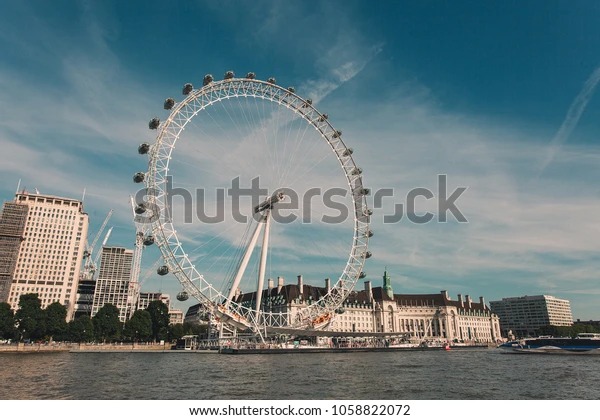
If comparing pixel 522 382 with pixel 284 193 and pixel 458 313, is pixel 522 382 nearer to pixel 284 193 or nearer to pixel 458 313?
pixel 284 193

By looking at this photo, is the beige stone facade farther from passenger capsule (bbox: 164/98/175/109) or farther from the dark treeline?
passenger capsule (bbox: 164/98/175/109)

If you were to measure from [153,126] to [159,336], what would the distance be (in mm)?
76210

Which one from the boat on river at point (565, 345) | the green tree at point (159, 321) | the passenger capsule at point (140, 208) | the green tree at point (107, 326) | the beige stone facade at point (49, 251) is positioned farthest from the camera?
the beige stone facade at point (49, 251)

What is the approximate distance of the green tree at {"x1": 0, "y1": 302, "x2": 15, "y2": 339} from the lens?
85000mm

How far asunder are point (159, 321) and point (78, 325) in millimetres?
21509

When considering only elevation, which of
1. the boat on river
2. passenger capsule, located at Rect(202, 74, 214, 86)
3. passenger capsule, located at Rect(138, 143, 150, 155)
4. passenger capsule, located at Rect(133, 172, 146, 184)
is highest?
passenger capsule, located at Rect(202, 74, 214, 86)

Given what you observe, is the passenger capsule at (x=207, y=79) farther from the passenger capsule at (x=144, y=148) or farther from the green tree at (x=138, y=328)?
the green tree at (x=138, y=328)

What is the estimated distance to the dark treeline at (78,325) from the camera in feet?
287

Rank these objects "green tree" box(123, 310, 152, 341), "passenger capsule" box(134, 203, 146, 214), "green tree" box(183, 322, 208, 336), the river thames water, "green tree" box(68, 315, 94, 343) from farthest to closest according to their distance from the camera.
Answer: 1. "green tree" box(183, 322, 208, 336)
2. "green tree" box(123, 310, 152, 341)
3. "green tree" box(68, 315, 94, 343)
4. "passenger capsule" box(134, 203, 146, 214)
5. the river thames water

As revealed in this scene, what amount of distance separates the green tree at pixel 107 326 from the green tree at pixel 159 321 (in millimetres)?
10252

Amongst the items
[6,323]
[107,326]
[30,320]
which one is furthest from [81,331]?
[6,323]

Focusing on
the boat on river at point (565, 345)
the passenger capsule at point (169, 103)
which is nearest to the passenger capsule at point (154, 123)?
the passenger capsule at point (169, 103)

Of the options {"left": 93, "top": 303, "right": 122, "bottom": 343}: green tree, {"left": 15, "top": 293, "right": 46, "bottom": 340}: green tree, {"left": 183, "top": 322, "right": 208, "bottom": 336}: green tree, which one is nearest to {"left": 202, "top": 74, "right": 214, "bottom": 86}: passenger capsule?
{"left": 15, "top": 293, "right": 46, "bottom": 340}: green tree

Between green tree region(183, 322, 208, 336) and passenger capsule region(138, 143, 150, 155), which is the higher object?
passenger capsule region(138, 143, 150, 155)
